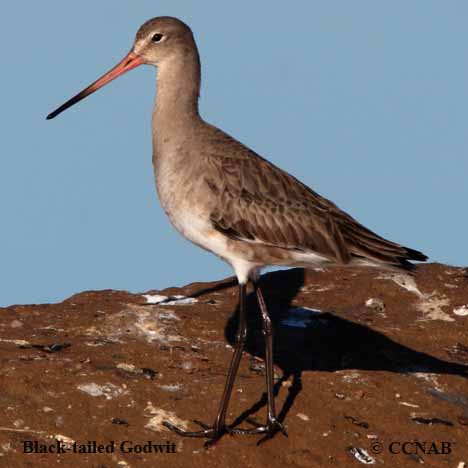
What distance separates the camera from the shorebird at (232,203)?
448 inches

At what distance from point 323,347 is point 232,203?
276cm

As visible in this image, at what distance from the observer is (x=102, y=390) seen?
444 inches

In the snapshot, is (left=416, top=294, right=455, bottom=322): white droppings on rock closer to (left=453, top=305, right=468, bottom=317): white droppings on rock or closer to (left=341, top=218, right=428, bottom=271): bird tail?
(left=453, top=305, right=468, bottom=317): white droppings on rock

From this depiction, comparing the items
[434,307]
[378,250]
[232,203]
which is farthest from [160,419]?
[434,307]

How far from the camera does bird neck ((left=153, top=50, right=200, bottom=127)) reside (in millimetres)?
11992

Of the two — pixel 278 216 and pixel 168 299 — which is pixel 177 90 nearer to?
pixel 278 216

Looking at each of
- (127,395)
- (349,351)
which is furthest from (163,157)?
(349,351)

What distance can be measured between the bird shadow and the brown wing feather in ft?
5.14

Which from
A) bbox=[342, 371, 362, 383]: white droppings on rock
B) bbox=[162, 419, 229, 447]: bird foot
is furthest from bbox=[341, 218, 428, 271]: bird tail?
bbox=[162, 419, 229, 447]: bird foot

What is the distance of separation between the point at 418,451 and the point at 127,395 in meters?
2.93

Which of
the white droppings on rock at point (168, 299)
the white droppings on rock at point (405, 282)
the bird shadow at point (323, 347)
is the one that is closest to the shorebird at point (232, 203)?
the bird shadow at point (323, 347)

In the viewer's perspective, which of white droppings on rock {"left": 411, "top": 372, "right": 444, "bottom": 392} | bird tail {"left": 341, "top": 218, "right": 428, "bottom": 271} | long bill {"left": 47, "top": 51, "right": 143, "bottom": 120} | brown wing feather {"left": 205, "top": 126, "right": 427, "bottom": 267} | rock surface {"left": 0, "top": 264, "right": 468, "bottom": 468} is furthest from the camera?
white droppings on rock {"left": 411, "top": 372, "right": 444, "bottom": 392}

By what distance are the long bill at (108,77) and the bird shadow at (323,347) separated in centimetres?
322

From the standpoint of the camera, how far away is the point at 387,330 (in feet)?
45.9
